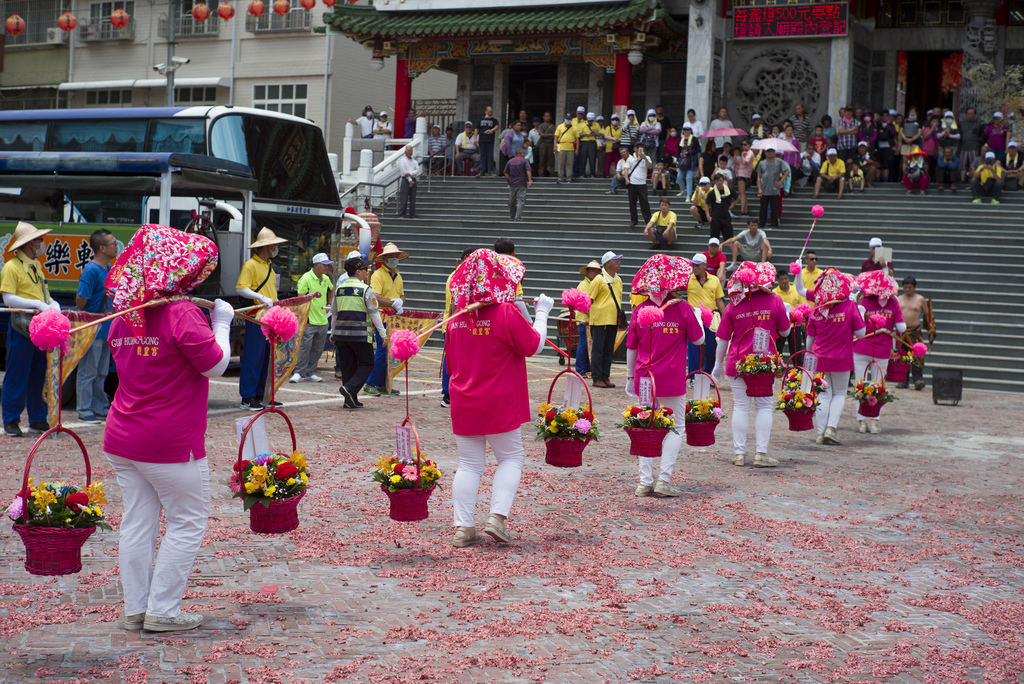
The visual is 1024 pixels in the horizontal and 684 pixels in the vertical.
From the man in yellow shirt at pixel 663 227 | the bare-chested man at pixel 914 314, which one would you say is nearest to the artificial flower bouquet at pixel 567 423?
the bare-chested man at pixel 914 314

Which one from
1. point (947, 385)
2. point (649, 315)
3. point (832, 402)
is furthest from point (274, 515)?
point (947, 385)

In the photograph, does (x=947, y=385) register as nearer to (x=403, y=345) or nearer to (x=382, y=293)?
(x=382, y=293)

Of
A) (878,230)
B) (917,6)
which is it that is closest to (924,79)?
(917,6)

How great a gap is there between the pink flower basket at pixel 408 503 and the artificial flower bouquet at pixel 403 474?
3cm

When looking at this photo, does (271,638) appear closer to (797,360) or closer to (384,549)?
(384,549)

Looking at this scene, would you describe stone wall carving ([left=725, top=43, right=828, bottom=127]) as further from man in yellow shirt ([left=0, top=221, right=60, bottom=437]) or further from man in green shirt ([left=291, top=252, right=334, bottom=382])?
man in yellow shirt ([left=0, top=221, right=60, bottom=437])

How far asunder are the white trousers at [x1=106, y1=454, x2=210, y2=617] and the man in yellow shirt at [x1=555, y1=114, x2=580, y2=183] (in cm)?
2220

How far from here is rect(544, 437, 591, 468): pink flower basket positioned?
729 centimetres

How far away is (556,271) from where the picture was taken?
22109mm

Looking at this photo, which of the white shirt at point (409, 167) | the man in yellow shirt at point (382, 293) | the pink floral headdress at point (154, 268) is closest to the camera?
the pink floral headdress at point (154, 268)

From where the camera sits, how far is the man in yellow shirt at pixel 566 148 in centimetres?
2666

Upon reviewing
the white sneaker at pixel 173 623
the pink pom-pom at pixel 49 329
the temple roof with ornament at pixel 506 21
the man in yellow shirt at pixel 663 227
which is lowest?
the white sneaker at pixel 173 623

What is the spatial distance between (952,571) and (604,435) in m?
5.04

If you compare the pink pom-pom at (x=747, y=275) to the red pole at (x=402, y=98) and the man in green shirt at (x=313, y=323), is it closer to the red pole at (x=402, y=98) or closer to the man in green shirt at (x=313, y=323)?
the man in green shirt at (x=313, y=323)
